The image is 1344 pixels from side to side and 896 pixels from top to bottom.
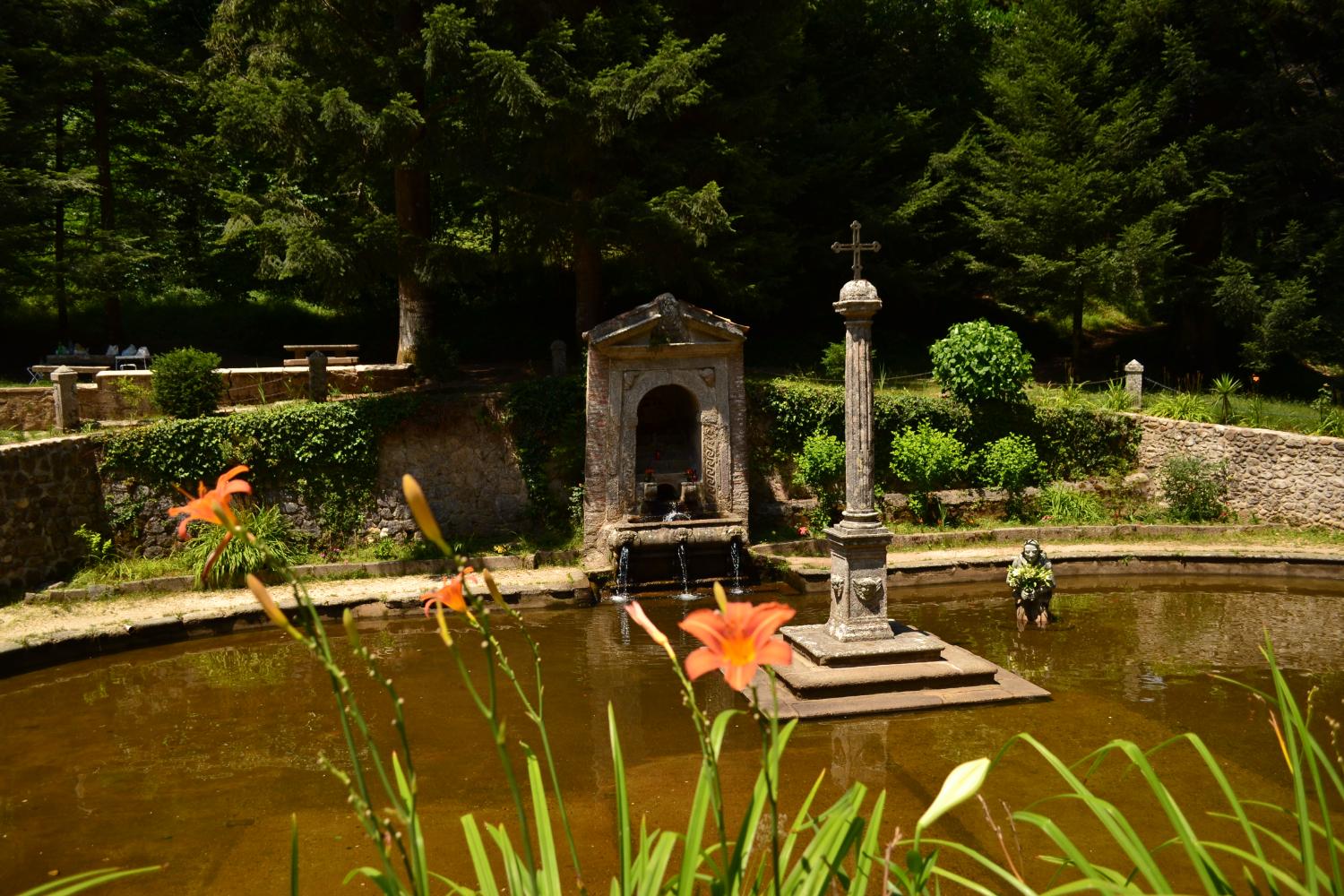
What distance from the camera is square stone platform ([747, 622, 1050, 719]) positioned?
8.73 meters

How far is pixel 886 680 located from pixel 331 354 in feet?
52.0

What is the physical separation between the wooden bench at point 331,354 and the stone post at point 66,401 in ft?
12.1

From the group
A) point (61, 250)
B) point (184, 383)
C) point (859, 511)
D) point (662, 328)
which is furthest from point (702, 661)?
point (61, 250)

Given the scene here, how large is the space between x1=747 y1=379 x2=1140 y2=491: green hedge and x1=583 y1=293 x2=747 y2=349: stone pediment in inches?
97.8

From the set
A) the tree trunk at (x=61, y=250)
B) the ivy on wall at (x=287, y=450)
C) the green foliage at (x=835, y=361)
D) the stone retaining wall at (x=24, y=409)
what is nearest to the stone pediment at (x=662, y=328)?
the ivy on wall at (x=287, y=450)

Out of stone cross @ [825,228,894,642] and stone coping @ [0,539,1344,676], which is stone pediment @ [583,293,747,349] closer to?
stone coping @ [0,539,1344,676]

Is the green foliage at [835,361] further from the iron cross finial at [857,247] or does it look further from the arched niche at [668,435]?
the iron cross finial at [857,247]

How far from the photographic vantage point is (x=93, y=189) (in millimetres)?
19484

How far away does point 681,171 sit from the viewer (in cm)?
1794

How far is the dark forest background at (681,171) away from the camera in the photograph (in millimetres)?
16453

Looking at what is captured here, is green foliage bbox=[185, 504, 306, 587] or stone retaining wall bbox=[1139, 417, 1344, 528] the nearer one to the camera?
green foliage bbox=[185, 504, 306, 587]

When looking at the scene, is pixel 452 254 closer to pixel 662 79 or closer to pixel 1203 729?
pixel 662 79

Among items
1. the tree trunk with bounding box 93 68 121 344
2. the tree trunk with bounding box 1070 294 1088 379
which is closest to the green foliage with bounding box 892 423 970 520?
the tree trunk with bounding box 1070 294 1088 379

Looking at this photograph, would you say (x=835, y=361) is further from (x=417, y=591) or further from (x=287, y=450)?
(x=287, y=450)
